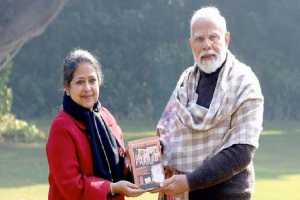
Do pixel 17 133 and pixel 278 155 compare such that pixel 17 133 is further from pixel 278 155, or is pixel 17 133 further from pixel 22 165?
pixel 278 155

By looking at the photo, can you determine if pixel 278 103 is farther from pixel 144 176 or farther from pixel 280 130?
pixel 144 176

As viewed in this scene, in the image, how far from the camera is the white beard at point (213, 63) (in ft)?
11.7

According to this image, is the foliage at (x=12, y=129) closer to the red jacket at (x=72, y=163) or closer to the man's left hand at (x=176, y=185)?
the red jacket at (x=72, y=163)

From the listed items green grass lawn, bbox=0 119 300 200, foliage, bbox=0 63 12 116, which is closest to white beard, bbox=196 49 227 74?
green grass lawn, bbox=0 119 300 200

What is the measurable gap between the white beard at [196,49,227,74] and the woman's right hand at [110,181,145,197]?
2.06ft

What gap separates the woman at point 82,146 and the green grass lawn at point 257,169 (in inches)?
219

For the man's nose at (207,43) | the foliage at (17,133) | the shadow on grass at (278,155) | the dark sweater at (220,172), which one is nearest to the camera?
the dark sweater at (220,172)

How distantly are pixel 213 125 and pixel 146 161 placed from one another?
0.37 m

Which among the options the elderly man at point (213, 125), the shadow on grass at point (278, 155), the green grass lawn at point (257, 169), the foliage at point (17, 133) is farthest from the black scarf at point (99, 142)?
the foliage at point (17, 133)

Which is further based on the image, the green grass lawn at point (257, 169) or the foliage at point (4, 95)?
the foliage at point (4, 95)

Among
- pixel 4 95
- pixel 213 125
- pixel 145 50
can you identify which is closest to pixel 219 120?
pixel 213 125

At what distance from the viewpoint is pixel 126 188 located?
3539mm

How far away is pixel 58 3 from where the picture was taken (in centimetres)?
1558

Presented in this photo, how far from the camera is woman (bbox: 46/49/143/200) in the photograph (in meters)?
3.52
